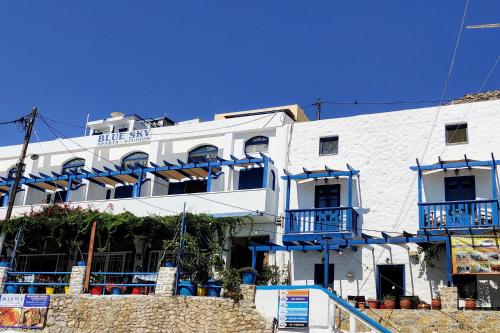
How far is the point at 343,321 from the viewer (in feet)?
61.6

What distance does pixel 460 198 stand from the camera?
23.2m

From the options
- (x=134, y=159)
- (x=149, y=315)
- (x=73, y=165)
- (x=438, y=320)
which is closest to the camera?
(x=438, y=320)

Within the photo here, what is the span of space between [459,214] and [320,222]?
200 inches

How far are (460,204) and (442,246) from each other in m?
1.57

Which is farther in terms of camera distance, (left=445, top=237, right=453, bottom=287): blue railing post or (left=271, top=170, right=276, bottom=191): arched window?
(left=271, top=170, right=276, bottom=191): arched window

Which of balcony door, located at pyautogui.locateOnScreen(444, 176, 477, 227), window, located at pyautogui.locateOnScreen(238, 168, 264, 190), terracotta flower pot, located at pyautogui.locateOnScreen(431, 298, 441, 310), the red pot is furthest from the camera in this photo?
window, located at pyautogui.locateOnScreen(238, 168, 264, 190)

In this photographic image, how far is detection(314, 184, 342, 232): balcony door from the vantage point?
78.8ft

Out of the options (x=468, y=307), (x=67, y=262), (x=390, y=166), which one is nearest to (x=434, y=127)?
(x=390, y=166)

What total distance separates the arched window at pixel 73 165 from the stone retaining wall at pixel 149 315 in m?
10.4

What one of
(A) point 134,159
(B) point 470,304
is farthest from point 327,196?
A: (A) point 134,159

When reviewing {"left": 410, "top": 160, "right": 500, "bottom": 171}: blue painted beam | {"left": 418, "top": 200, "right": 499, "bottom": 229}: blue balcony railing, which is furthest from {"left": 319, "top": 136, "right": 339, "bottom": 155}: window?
{"left": 418, "top": 200, "right": 499, "bottom": 229}: blue balcony railing

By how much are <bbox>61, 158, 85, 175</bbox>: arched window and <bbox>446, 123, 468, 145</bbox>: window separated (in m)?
17.7

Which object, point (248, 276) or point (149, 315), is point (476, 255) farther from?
point (149, 315)

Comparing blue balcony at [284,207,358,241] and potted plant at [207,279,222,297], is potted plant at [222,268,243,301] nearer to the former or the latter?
potted plant at [207,279,222,297]
